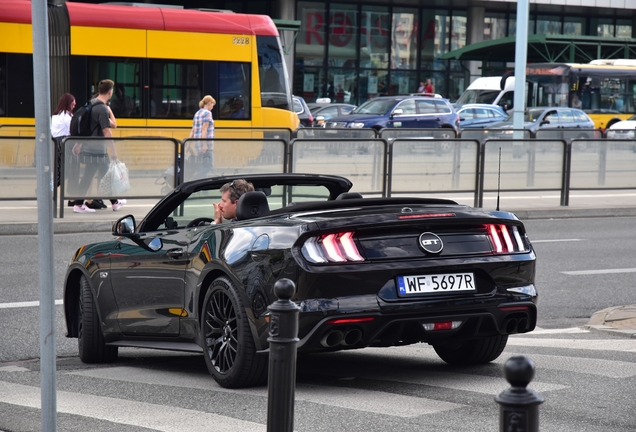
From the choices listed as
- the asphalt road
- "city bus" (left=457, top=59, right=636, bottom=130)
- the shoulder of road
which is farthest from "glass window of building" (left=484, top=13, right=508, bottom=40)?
the asphalt road

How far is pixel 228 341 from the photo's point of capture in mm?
6117

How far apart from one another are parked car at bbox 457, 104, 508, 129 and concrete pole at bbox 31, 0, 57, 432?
33.5 metres

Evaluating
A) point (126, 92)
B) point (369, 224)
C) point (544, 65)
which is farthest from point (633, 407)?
point (544, 65)

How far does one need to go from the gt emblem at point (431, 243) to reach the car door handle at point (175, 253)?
60.2 inches

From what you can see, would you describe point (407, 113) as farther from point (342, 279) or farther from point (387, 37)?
point (342, 279)

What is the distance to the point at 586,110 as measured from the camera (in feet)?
140

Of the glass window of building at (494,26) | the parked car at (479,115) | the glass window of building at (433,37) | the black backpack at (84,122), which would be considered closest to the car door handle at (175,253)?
the black backpack at (84,122)

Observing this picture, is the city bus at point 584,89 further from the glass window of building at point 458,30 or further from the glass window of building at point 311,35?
the glass window of building at point 458,30

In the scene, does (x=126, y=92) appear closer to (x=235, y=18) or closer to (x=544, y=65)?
(x=235, y=18)

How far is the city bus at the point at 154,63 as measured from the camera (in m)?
21.7

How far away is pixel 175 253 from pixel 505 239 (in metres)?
1.98

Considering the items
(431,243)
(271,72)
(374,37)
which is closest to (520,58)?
(271,72)

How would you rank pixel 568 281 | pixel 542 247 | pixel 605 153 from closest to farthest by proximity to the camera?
1. pixel 568 281
2. pixel 542 247
3. pixel 605 153

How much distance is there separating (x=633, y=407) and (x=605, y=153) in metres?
15.2
